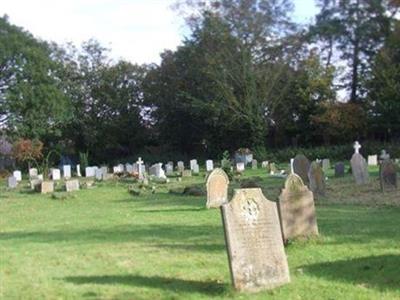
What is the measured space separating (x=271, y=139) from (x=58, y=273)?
4560cm

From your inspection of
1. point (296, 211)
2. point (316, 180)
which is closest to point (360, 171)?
point (316, 180)

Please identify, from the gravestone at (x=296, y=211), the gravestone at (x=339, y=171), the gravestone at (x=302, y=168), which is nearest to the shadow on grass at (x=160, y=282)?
the gravestone at (x=296, y=211)

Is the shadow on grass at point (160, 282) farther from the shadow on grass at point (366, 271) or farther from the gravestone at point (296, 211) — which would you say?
the gravestone at point (296, 211)

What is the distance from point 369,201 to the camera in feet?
53.3

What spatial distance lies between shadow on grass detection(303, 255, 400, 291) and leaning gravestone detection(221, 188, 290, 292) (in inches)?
31.9

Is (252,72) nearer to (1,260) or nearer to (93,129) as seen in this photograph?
(93,129)

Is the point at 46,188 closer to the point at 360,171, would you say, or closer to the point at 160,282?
the point at 360,171

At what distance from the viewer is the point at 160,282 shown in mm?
7691

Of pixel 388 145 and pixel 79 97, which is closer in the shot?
pixel 388 145

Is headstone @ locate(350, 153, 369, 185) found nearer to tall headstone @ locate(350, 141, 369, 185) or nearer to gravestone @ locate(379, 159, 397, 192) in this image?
tall headstone @ locate(350, 141, 369, 185)

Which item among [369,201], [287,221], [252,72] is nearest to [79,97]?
[252,72]

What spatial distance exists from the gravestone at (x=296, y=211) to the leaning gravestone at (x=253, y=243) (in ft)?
8.33

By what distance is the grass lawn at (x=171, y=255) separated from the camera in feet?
24.1

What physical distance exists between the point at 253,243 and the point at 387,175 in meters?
12.0
